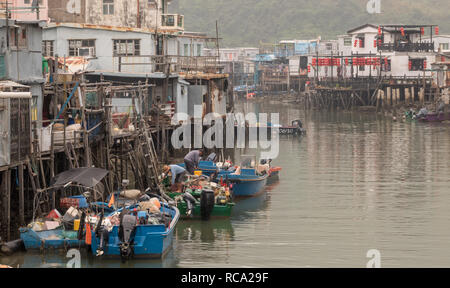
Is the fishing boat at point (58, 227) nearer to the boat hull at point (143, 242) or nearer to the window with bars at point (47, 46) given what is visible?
the boat hull at point (143, 242)

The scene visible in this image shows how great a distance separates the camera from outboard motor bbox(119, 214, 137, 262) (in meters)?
24.5

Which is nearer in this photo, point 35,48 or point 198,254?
point 198,254

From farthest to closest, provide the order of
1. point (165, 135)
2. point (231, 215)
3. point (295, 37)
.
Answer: point (295, 37) → point (165, 135) → point (231, 215)

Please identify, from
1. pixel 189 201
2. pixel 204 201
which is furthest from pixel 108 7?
pixel 204 201

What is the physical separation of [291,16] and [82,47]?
137875 millimetres

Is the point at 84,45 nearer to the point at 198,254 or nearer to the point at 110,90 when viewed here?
the point at 110,90

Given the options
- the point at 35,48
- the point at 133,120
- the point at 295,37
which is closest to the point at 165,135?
the point at 133,120

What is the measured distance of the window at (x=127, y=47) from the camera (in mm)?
48531

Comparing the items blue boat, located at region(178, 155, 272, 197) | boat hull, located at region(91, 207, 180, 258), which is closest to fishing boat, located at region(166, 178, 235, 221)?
blue boat, located at region(178, 155, 272, 197)

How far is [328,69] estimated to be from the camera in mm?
103625

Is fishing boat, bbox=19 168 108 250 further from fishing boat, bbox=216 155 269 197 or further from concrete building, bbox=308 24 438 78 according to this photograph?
concrete building, bbox=308 24 438 78

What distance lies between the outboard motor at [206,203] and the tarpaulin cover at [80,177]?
4.18 meters
